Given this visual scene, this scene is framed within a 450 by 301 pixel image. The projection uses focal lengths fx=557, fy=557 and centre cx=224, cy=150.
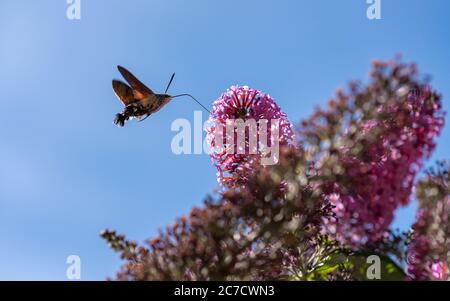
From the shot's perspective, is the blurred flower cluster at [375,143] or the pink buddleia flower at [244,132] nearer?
the blurred flower cluster at [375,143]

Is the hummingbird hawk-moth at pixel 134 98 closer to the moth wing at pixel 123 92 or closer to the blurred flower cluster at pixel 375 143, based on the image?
the moth wing at pixel 123 92

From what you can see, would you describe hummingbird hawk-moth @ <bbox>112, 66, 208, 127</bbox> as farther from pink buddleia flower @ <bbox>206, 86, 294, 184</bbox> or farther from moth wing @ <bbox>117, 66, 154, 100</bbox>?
pink buddleia flower @ <bbox>206, 86, 294, 184</bbox>

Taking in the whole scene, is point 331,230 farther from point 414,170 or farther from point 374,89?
point 374,89

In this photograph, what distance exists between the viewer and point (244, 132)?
543 cm

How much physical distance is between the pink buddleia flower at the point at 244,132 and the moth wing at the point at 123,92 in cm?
158

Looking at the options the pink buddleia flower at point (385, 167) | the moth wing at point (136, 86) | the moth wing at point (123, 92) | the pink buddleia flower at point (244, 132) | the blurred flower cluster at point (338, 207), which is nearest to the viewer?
the blurred flower cluster at point (338, 207)

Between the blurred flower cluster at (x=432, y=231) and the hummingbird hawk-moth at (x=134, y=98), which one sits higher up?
the hummingbird hawk-moth at (x=134, y=98)

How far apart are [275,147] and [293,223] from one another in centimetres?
160

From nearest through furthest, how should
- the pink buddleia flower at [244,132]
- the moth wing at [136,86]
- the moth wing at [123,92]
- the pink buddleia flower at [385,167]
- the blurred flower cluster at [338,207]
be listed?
the blurred flower cluster at [338,207]
the pink buddleia flower at [385,167]
the pink buddleia flower at [244,132]
the moth wing at [136,86]
the moth wing at [123,92]

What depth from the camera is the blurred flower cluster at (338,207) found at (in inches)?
120

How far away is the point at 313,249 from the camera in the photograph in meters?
4.65

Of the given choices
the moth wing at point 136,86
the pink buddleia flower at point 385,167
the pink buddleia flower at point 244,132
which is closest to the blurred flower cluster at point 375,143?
the pink buddleia flower at point 385,167

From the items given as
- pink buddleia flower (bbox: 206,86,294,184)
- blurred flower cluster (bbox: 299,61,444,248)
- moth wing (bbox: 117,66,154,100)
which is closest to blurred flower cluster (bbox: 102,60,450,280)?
blurred flower cluster (bbox: 299,61,444,248)

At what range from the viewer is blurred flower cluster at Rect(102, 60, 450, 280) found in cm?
306
